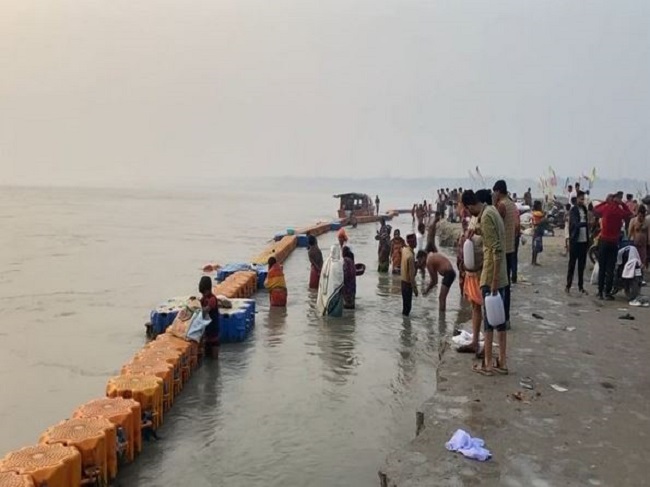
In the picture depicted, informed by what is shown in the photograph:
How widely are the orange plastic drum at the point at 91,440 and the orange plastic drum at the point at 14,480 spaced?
25.9 inches

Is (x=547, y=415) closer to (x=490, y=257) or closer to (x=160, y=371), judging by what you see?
(x=490, y=257)

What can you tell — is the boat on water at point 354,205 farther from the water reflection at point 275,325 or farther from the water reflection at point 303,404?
the water reflection at point 303,404

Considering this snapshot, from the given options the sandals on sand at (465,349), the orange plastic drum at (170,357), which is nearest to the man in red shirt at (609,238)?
the sandals on sand at (465,349)

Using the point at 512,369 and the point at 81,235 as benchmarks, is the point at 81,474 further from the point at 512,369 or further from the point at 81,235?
the point at 81,235

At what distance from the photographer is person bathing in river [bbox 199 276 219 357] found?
9.51 m

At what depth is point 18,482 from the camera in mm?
4504

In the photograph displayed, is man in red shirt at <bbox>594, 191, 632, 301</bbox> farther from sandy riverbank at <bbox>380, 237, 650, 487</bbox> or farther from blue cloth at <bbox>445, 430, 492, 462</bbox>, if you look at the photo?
blue cloth at <bbox>445, 430, 492, 462</bbox>

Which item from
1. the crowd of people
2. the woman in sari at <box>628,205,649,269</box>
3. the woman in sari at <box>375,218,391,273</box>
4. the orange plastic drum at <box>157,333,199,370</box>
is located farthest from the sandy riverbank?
the woman in sari at <box>375,218,391,273</box>

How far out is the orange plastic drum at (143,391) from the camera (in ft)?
22.0

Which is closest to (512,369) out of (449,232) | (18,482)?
(18,482)

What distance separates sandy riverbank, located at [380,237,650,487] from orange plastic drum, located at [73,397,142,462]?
8.78 feet

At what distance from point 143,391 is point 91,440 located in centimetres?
138

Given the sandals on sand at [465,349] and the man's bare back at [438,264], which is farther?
the man's bare back at [438,264]

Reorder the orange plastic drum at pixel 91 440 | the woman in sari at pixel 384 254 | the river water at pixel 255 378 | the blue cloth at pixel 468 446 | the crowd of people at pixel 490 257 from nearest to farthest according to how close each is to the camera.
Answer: the blue cloth at pixel 468 446 → the orange plastic drum at pixel 91 440 → the river water at pixel 255 378 → the crowd of people at pixel 490 257 → the woman in sari at pixel 384 254
